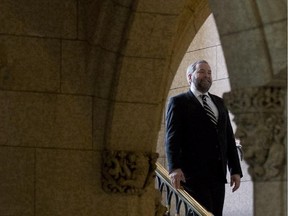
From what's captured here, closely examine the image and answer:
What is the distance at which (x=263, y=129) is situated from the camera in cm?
708

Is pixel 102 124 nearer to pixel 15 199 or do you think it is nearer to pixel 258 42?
pixel 15 199

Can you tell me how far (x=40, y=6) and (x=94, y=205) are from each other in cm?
140

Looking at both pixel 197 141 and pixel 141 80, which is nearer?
pixel 141 80

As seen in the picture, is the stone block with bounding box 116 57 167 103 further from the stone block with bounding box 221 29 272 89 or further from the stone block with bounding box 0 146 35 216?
the stone block with bounding box 221 29 272 89

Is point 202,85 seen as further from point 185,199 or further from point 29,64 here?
point 29,64

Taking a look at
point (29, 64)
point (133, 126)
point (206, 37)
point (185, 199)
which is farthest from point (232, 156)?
point (206, 37)

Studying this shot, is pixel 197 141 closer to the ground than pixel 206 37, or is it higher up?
closer to the ground

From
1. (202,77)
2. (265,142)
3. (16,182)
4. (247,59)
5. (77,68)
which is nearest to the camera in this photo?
(265,142)

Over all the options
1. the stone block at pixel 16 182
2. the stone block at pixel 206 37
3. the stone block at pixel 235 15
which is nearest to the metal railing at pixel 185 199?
the stone block at pixel 16 182

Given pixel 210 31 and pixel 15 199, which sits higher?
pixel 210 31

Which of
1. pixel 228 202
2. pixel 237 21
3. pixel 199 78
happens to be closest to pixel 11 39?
pixel 199 78

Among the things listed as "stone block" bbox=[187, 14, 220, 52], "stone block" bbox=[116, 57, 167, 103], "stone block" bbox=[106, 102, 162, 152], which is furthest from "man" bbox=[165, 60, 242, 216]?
"stone block" bbox=[187, 14, 220, 52]

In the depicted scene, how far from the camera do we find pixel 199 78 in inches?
421

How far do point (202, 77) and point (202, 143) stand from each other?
0.51 m
